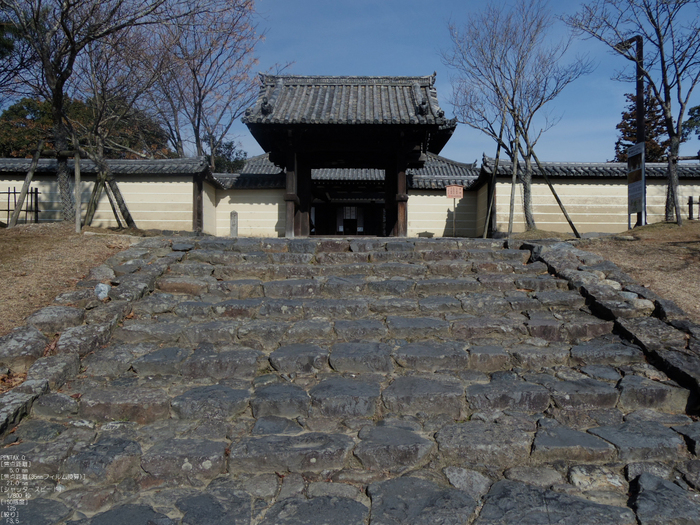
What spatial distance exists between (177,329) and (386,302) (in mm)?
2129

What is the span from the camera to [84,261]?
5.79 m

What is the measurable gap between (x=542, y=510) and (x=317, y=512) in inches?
48.2

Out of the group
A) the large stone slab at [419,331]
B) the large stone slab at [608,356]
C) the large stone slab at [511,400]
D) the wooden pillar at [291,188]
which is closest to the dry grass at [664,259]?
the large stone slab at [608,356]

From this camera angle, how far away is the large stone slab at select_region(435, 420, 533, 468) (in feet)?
9.57

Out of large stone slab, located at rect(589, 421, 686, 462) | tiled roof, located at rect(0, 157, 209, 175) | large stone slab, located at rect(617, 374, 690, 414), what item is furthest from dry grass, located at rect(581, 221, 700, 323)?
tiled roof, located at rect(0, 157, 209, 175)

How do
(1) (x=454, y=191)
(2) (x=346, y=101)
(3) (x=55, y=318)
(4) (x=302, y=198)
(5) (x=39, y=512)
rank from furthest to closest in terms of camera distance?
(1) (x=454, y=191), (4) (x=302, y=198), (2) (x=346, y=101), (3) (x=55, y=318), (5) (x=39, y=512)

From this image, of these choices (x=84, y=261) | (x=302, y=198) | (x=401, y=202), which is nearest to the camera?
(x=84, y=261)

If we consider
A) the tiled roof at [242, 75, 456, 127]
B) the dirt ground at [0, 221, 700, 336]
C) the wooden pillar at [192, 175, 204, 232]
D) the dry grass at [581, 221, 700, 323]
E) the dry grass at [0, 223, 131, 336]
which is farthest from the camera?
the wooden pillar at [192, 175, 204, 232]

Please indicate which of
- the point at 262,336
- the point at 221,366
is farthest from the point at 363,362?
the point at 221,366

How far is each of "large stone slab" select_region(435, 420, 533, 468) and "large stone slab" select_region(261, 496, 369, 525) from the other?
2.36ft

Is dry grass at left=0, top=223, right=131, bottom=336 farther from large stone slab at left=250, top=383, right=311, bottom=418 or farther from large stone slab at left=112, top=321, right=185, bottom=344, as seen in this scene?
large stone slab at left=250, top=383, right=311, bottom=418

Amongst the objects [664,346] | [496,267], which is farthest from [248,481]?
[496,267]

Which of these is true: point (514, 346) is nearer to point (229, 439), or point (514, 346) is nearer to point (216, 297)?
point (229, 439)

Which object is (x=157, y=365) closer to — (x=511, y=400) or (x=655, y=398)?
(x=511, y=400)
